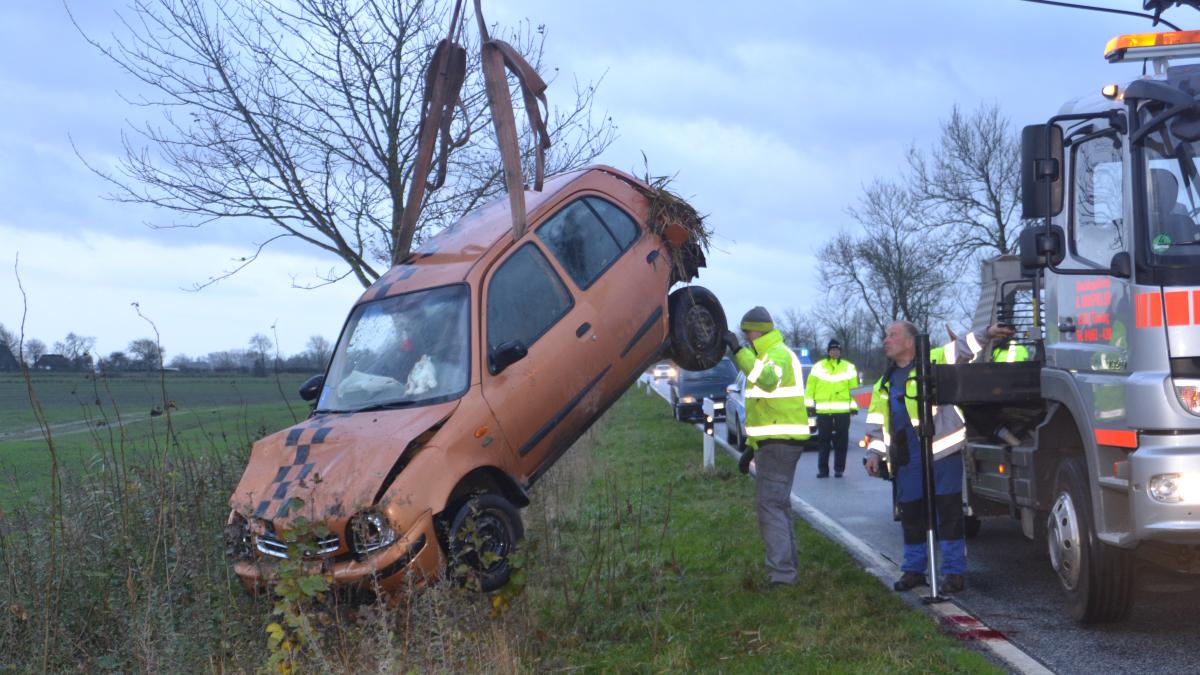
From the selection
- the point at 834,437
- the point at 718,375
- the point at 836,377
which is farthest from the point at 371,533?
the point at 718,375

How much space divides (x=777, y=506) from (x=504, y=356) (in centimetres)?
226

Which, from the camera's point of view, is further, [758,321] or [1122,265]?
[758,321]

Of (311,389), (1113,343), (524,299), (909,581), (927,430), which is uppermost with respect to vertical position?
(524,299)

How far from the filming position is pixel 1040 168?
7.00 metres

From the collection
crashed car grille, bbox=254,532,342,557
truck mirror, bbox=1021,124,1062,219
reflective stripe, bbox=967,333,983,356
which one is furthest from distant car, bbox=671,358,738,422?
crashed car grille, bbox=254,532,342,557

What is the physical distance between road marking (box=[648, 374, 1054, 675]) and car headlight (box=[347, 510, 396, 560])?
3.19m

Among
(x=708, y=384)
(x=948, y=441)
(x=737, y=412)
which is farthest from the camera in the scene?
(x=708, y=384)

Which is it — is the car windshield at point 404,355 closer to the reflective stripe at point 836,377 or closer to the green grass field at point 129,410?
the green grass field at point 129,410

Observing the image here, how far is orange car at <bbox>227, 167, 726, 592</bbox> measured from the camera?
6.74 meters

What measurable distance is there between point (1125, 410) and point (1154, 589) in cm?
209

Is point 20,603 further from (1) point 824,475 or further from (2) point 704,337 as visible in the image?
(1) point 824,475

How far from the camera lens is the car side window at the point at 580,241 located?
866 centimetres

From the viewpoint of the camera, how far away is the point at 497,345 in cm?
790

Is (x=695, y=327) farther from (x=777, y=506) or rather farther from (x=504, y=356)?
(x=504, y=356)
